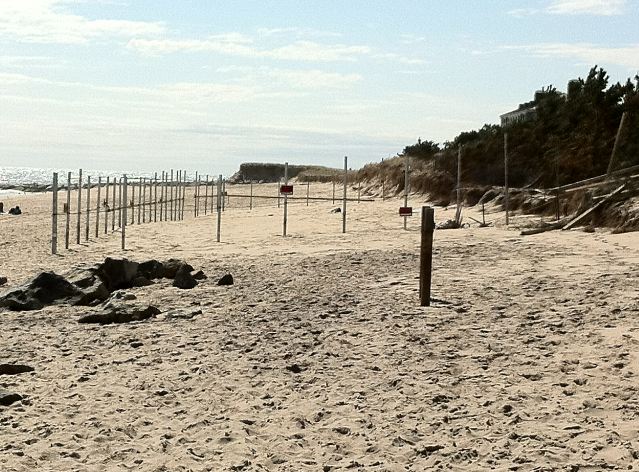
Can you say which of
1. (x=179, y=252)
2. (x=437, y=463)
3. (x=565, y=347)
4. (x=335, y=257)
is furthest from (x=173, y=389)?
(x=179, y=252)

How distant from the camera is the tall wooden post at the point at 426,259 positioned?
9148 millimetres

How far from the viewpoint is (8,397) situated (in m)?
6.07

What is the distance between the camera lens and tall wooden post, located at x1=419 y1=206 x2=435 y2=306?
9148 mm

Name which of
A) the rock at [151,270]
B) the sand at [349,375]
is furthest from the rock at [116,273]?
the sand at [349,375]

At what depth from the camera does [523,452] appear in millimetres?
4879

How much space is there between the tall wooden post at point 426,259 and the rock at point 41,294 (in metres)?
4.48

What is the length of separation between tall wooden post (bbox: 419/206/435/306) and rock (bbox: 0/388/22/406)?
468 cm

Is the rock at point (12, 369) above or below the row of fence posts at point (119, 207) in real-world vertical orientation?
below

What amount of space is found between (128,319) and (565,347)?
4.86m

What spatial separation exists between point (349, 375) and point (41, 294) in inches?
210

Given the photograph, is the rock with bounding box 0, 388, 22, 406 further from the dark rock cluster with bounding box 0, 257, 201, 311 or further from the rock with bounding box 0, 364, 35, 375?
the dark rock cluster with bounding box 0, 257, 201, 311

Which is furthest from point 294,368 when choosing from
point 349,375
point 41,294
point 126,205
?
point 126,205

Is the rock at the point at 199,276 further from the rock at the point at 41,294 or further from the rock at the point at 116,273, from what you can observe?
the rock at the point at 41,294

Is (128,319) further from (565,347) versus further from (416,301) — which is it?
(565,347)
